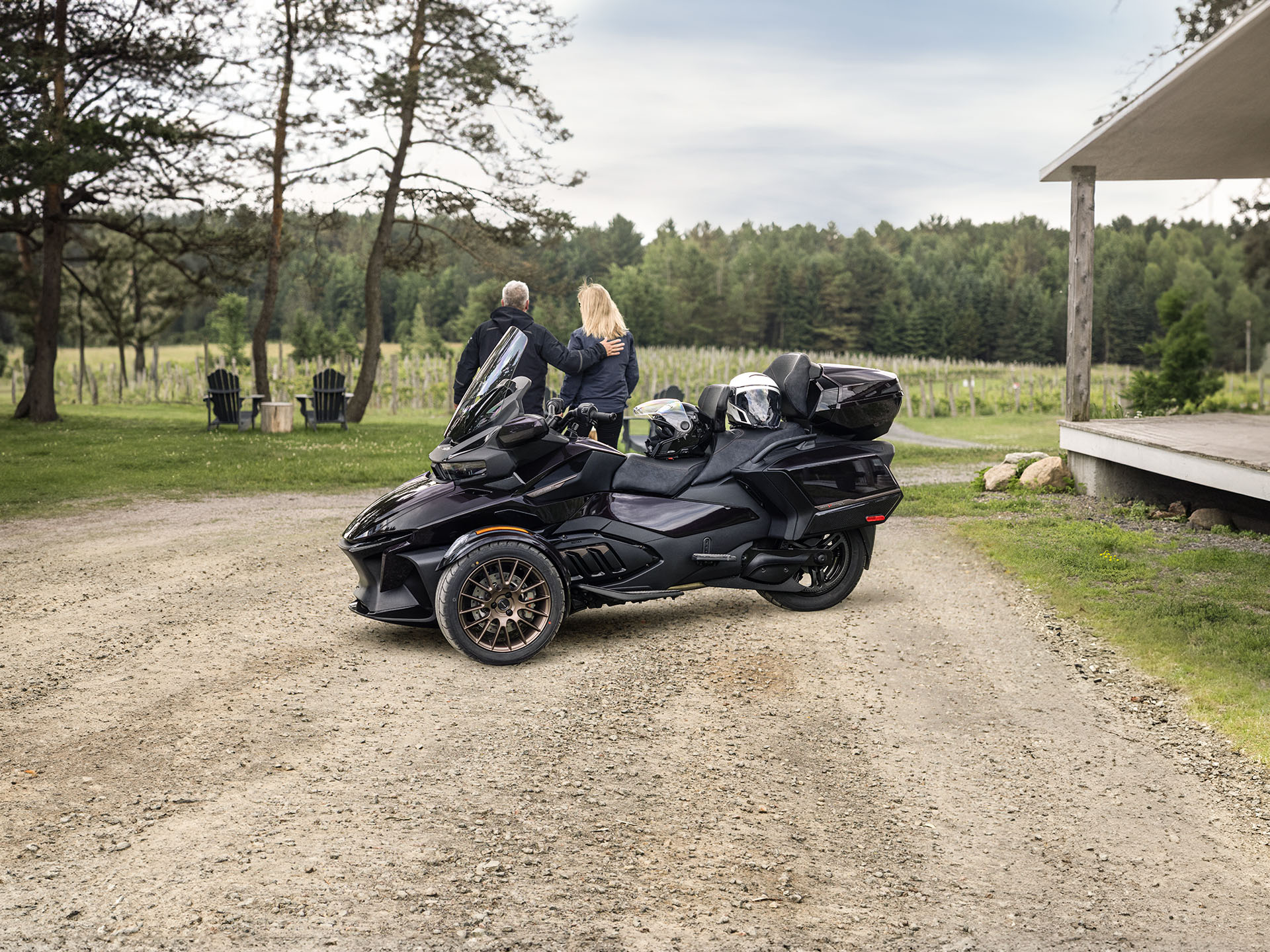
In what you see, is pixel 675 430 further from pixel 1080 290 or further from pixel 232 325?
pixel 232 325

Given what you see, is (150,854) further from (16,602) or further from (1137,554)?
(1137,554)

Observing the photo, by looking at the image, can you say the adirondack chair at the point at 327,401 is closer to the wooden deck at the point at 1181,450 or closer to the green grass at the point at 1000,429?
the green grass at the point at 1000,429

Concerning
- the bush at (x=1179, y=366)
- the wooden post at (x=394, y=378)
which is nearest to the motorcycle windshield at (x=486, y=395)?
the bush at (x=1179, y=366)

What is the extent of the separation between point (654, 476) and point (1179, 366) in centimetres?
2055

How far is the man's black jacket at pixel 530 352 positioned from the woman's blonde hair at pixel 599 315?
0.43 feet

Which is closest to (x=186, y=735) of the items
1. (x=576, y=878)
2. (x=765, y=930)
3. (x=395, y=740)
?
(x=395, y=740)

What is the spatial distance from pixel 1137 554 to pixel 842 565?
2929 millimetres

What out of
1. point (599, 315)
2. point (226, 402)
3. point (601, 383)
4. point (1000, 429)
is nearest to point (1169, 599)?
point (601, 383)

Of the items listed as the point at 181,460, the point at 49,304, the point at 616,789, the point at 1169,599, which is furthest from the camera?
the point at 49,304

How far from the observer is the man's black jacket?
21.7 ft

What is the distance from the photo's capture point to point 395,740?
13.6 feet

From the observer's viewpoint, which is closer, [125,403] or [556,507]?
[556,507]

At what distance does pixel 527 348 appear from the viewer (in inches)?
237

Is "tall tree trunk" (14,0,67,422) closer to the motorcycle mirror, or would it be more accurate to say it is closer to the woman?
the woman
